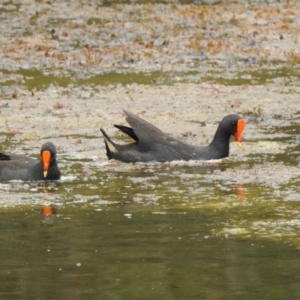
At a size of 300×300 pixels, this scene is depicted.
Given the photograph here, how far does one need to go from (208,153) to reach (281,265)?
17.6 feet

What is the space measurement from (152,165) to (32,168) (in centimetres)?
173

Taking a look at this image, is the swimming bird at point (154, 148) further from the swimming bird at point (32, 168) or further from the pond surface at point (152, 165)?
A: the swimming bird at point (32, 168)

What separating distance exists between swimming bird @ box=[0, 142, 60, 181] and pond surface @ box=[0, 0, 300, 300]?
196 mm

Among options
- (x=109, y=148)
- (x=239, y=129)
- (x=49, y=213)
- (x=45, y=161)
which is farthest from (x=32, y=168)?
(x=239, y=129)

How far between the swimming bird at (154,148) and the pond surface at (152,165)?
0.15m

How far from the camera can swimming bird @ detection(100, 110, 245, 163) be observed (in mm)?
14125

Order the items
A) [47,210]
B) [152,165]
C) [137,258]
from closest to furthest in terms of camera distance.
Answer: [137,258], [47,210], [152,165]

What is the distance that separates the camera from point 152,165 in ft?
46.2

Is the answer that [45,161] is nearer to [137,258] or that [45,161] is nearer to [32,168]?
[32,168]

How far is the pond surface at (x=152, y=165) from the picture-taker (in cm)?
875

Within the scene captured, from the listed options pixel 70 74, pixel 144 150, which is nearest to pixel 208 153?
pixel 144 150

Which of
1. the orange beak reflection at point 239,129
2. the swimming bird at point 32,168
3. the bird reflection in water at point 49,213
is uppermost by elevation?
the orange beak reflection at point 239,129

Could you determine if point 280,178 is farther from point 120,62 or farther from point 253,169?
point 120,62

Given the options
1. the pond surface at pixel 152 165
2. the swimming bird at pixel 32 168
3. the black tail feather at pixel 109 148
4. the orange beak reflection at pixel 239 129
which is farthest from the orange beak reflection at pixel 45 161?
the orange beak reflection at pixel 239 129
